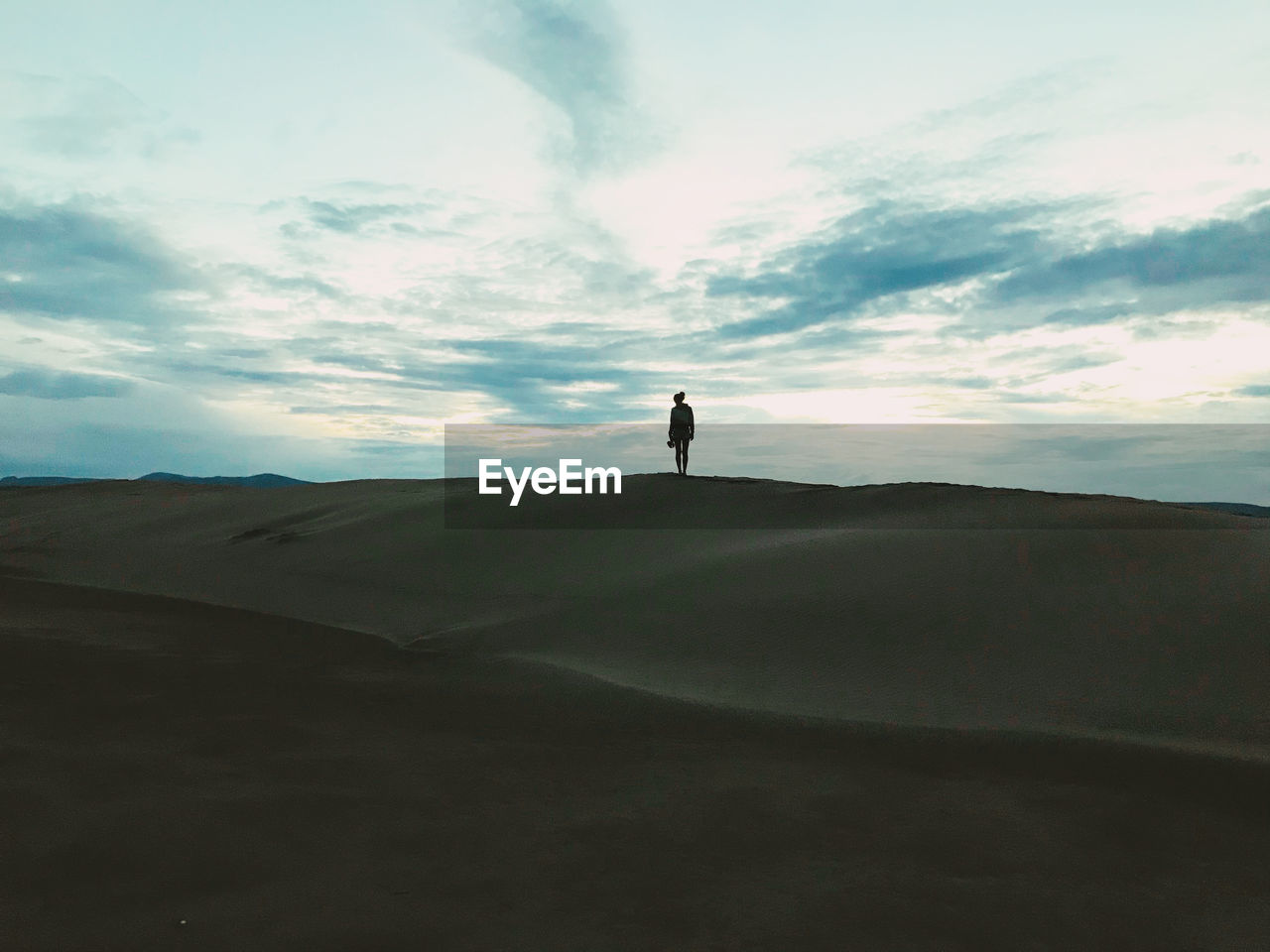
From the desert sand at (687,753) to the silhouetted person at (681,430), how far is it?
474 cm

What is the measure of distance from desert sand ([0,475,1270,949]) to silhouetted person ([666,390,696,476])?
4742 mm

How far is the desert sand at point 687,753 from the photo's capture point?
241 cm

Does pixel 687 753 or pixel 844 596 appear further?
pixel 844 596

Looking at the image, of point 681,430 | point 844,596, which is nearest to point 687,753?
point 844,596

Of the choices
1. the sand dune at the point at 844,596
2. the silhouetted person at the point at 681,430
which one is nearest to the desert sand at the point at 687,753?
the sand dune at the point at 844,596

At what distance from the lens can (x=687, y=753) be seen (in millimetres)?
3924

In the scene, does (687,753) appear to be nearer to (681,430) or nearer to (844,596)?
(844,596)

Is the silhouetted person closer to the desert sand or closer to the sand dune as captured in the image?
the sand dune

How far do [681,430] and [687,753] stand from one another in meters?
→ 9.84

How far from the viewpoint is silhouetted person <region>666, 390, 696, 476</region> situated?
13234 mm

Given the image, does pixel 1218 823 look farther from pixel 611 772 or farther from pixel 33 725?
pixel 33 725

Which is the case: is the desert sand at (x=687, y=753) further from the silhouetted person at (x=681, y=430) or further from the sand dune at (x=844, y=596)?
the silhouetted person at (x=681, y=430)

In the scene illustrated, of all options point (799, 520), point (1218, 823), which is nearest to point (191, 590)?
point (799, 520)

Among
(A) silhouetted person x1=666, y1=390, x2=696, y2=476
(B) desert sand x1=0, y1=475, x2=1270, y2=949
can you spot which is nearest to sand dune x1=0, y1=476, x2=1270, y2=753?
(B) desert sand x1=0, y1=475, x2=1270, y2=949
